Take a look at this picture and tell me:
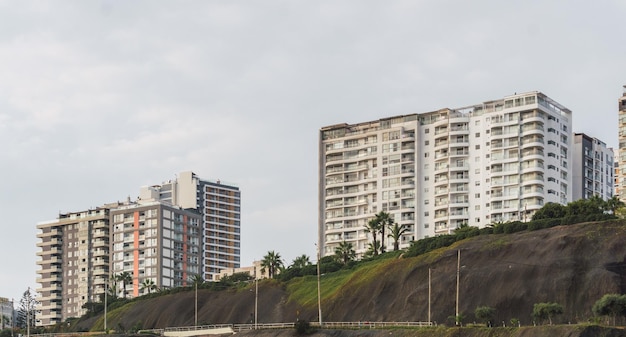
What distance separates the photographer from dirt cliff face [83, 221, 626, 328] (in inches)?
4806

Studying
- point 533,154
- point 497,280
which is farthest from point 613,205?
point 533,154

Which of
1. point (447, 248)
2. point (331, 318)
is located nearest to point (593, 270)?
point (447, 248)

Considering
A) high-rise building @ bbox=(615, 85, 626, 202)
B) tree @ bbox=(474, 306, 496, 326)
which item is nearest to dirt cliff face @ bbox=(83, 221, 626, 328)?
tree @ bbox=(474, 306, 496, 326)

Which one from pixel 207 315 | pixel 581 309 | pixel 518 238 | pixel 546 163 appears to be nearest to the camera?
pixel 581 309

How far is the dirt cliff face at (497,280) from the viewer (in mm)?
122062

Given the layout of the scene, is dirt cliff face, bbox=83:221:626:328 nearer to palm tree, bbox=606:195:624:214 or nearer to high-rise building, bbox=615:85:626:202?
palm tree, bbox=606:195:624:214

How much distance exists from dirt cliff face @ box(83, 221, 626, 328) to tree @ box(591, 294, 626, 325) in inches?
395

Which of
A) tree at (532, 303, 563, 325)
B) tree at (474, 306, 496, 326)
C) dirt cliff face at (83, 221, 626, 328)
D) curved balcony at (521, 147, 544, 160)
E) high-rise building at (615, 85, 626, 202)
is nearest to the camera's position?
tree at (532, 303, 563, 325)

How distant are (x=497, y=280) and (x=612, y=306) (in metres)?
26.9

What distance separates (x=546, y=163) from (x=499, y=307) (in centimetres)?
7848

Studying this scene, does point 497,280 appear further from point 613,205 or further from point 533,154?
point 533,154

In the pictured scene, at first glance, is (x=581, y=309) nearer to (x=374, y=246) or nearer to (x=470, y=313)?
(x=470, y=313)

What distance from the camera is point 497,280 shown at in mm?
130375

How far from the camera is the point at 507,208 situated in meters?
199
